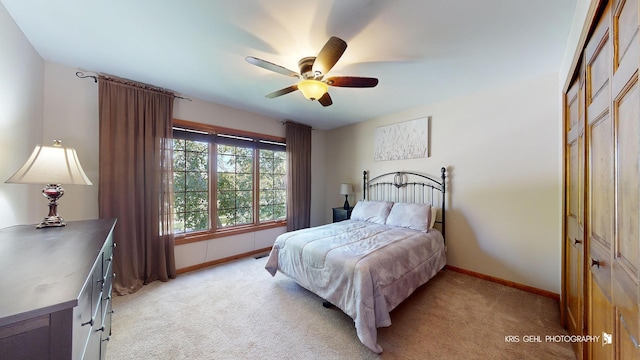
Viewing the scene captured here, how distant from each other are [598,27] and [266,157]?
3.90 meters

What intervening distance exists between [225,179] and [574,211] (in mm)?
4018

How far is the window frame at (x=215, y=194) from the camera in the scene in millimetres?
3203

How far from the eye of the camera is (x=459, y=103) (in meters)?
3.17

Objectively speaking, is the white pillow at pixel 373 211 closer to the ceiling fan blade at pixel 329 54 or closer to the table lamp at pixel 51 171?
the ceiling fan blade at pixel 329 54

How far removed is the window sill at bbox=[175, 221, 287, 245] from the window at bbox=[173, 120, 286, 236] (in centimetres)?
2

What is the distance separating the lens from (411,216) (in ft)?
10.2

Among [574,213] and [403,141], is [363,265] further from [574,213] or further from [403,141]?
[403,141]

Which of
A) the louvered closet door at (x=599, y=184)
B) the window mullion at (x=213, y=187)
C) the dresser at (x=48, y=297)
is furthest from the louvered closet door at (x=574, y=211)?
the window mullion at (x=213, y=187)

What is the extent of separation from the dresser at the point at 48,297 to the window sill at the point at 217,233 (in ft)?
6.35

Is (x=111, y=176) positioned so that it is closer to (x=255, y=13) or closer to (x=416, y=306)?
(x=255, y=13)

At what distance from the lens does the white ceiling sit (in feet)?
5.15

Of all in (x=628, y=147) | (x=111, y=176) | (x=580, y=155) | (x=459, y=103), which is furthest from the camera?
(x=459, y=103)

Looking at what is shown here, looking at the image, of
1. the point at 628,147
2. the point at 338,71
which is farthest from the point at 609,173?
the point at 338,71

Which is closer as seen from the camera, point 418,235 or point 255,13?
point 255,13
